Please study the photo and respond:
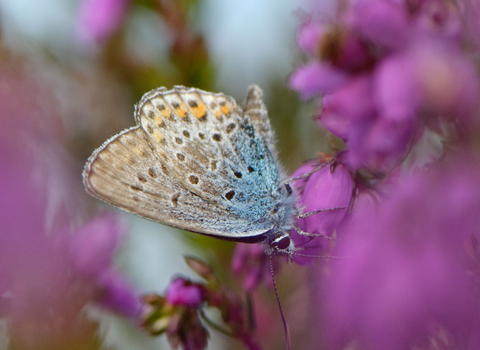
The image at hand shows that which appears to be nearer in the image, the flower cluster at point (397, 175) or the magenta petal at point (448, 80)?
the flower cluster at point (397, 175)

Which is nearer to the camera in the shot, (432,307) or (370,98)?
(432,307)

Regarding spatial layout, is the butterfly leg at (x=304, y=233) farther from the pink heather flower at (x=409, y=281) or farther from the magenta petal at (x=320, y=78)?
the pink heather flower at (x=409, y=281)

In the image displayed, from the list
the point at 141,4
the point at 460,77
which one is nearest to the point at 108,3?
the point at 141,4

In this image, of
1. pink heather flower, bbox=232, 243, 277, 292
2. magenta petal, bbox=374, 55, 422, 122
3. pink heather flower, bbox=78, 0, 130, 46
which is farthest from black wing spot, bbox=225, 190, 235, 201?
pink heather flower, bbox=78, 0, 130, 46

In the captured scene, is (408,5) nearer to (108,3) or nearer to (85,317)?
(85,317)

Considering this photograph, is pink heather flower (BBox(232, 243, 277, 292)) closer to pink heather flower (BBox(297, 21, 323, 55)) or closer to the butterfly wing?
the butterfly wing

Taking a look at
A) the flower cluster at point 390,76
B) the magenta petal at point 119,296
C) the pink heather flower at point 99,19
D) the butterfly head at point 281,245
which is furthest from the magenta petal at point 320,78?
the pink heather flower at point 99,19
